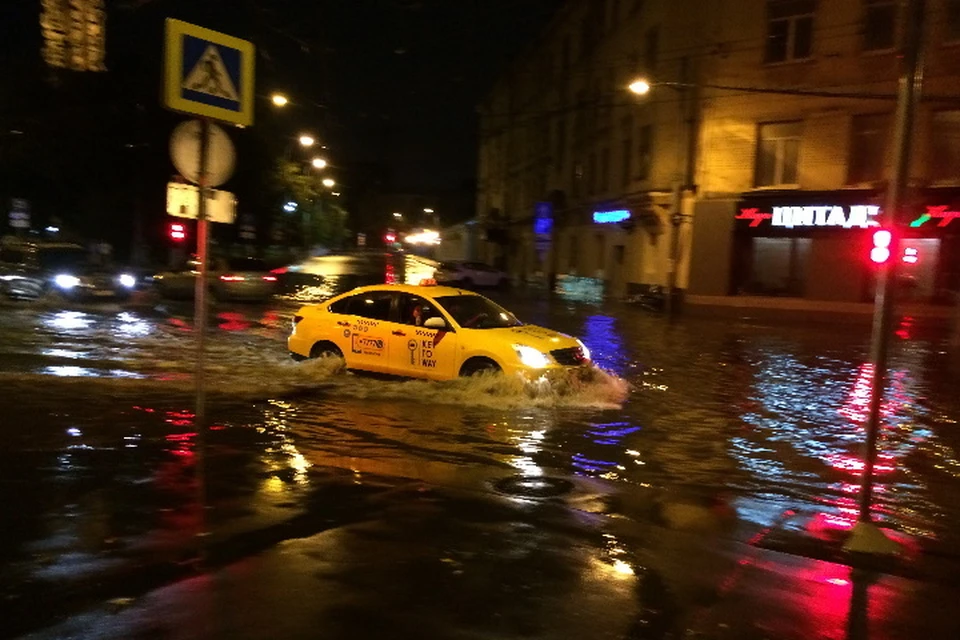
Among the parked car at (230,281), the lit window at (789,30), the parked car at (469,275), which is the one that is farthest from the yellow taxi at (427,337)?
the parked car at (469,275)

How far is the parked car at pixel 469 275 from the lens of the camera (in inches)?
1677

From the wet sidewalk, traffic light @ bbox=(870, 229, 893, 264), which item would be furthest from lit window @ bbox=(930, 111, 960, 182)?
the wet sidewalk

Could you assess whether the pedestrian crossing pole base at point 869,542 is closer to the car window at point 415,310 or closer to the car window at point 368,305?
the car window at point 415,310

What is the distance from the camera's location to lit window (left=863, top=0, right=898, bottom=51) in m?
27.9

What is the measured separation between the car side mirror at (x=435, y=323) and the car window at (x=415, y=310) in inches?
2.1

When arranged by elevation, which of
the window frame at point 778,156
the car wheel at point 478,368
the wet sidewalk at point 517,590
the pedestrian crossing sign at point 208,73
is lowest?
the wet sidewalk at point 517,590

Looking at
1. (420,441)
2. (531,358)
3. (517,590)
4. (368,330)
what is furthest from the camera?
(368,330)

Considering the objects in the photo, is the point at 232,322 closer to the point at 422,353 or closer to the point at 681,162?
the point at 422,353

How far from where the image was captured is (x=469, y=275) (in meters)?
42.6

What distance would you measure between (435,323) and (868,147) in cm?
2161

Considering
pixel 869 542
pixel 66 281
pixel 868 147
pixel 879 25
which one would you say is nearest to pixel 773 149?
pixel 868 147

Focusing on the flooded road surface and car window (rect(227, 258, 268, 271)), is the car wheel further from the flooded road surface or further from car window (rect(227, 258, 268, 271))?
car window (rect(227, 258, 268, 271))

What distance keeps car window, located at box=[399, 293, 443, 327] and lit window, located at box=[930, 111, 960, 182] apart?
70.1 feet

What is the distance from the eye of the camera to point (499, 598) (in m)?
5.09
